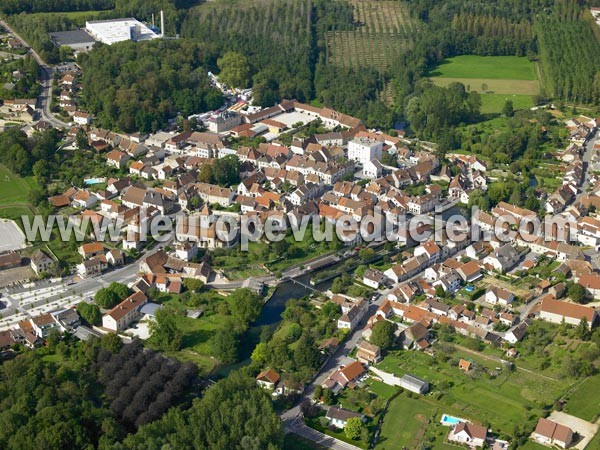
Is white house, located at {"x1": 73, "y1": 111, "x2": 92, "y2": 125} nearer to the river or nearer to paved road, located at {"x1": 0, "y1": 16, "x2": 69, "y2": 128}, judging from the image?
paved road, located at {"x1": 0, "y1": 16, "x2": 69, "y2": 128}

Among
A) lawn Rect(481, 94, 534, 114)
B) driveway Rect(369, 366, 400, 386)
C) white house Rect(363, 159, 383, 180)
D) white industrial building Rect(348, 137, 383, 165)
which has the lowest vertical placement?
driveway Rect(369, 366, 400, 386)

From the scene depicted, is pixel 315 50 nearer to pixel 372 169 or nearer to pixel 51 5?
pixel 372 169

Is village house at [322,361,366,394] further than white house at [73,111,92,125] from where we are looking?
No

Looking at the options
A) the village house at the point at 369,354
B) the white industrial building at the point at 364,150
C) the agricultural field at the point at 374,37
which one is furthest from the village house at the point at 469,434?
the agricultural field at the point at 374,37

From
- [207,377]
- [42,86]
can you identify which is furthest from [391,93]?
[207,377]

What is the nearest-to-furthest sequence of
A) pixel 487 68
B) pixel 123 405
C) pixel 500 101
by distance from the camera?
pixel 123 405 → pixel 500 101 → pixel 487 68

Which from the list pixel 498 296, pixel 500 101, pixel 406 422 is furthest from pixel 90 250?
pixel 500 101

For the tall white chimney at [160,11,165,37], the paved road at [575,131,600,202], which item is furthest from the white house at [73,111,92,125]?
the paved road at [575,131,600,202]
